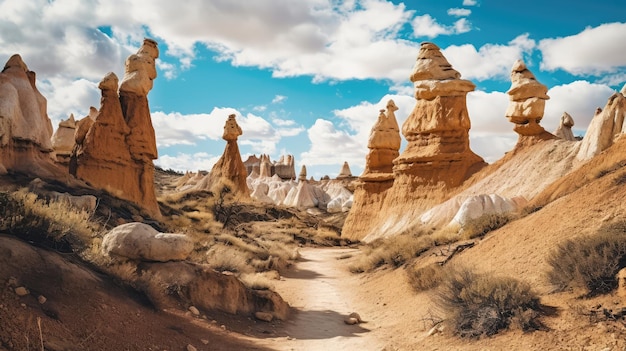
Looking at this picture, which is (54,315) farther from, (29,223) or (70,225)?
(70,225)

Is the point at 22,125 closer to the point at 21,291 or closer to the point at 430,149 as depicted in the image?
the point at 21,291

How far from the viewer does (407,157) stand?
91.5ft

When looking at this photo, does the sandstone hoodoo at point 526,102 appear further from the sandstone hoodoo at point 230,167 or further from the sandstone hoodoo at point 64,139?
the sandstone hoodoo at point 64,139

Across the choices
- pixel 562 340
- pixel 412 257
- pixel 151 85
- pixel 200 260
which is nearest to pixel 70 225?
pixel 200 260

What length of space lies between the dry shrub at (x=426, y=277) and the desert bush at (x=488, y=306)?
2723 millimetres

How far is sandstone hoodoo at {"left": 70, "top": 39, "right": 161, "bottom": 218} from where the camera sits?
2317 cm

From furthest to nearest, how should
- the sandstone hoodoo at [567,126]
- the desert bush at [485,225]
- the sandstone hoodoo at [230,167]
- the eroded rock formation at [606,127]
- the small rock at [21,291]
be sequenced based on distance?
the sandstone hoodoo at [230,167]
the sandstone hoodoo at [567,126]
the eroded rock formation at [606,127]
the desert bush at [485,225]
the small rock at [21,291]

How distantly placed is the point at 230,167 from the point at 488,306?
3550cm

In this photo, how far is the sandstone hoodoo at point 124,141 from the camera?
2317 centimetres

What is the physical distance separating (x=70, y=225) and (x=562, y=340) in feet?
22.9

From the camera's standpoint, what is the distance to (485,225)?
13.2m

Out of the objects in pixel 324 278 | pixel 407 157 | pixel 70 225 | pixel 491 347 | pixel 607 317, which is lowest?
pixel 324 278

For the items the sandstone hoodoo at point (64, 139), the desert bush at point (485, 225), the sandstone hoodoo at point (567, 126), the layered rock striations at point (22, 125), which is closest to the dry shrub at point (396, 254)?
the desert bush at point (485, 225)

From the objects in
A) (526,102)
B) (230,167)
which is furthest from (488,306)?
(230,167)
